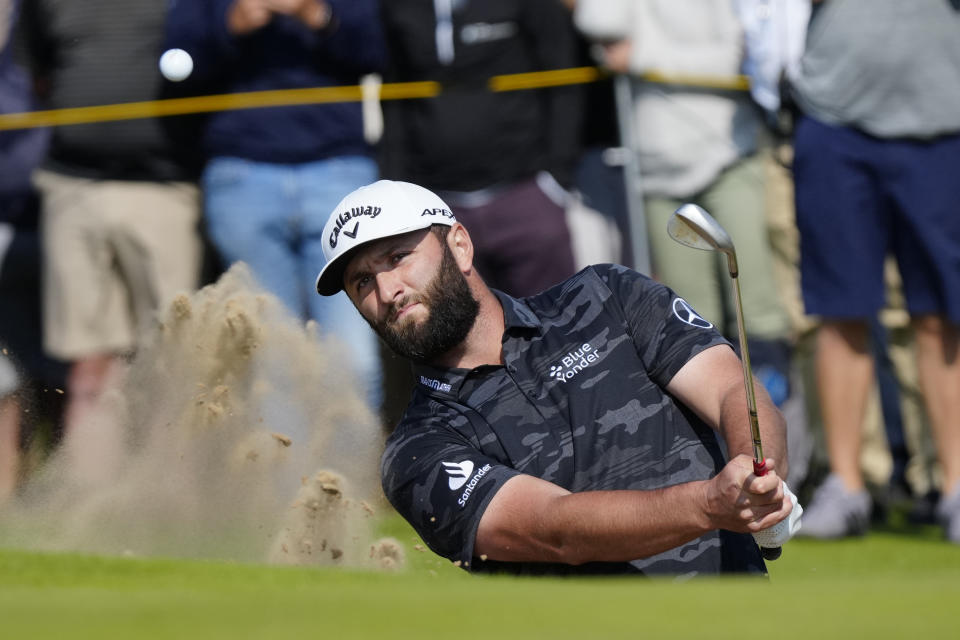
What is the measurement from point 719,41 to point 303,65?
201 cm

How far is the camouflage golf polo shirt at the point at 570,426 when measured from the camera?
4625 millimetres

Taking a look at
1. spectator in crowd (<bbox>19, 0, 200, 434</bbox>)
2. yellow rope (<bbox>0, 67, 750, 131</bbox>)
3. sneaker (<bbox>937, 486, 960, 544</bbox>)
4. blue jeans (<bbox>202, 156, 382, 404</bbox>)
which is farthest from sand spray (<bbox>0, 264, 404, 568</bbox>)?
sneaker (<bbox>937, 486, 960, 544</bbox>)

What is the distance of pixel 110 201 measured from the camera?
7.73 metres

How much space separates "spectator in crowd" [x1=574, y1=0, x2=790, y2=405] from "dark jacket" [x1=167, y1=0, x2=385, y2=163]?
1.14 metres

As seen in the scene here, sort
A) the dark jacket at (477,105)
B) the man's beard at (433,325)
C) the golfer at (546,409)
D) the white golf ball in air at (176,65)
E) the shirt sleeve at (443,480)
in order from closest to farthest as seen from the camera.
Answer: the golfer at (546,409), the shirt sleeve at (443,480), the man's beard at (433,325), the white golf ball in air at (176,65), the dark jacket at (477,105)

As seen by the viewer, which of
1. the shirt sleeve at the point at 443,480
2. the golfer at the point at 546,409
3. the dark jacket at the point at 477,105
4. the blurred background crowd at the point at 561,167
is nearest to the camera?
the golfer at the point at 546,409

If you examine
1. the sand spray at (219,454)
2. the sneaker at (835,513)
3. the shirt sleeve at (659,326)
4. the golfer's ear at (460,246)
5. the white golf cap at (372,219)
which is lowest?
the sneaker at (835,513)

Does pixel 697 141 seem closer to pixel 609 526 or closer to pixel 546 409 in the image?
pixel 546 409

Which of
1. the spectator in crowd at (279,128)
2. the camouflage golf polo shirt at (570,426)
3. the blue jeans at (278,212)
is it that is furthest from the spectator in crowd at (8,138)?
the camouflage golf polo shirt at (570,426)

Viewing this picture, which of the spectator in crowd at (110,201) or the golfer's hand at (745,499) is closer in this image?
the golfer's hand at (745,499)

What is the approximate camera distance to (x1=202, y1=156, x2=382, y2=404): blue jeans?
7.41m

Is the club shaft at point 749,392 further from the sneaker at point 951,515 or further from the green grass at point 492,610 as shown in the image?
the sneaker at point 951,515

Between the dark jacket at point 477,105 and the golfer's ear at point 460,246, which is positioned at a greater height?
the dark jacket at point 477,105

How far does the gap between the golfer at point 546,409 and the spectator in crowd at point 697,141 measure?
2.77 m
